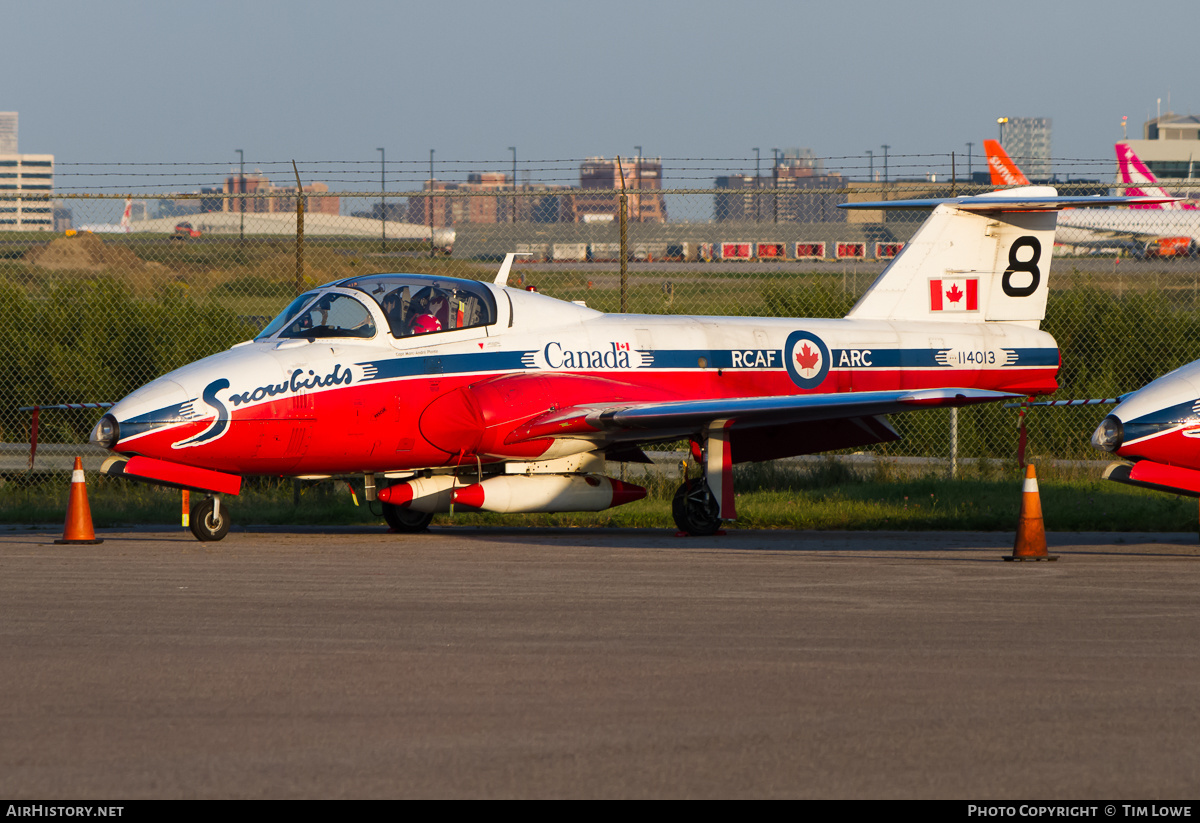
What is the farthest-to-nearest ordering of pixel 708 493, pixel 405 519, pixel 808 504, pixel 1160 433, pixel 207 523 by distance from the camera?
pixel 808 504, pixel 405 519, pixel 708 493, pixel 207 523, pixel 1160 433

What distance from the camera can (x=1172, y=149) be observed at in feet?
374

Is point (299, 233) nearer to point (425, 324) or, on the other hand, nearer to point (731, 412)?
point (425, 324)

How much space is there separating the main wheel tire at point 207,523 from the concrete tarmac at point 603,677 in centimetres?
139

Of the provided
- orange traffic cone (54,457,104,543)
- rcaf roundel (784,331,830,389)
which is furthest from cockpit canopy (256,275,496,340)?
rcaf roundel (784,331,830,389)

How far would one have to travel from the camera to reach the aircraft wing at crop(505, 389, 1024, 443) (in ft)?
42.4

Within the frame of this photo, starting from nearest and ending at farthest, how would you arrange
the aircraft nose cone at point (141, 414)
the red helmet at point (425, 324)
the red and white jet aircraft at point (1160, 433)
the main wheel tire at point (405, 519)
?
the red and white jet aircraft at point (1160, 433) → the aircraft nose cone at point (141, 414) → the red helmet at point (425, 324) → the main wheel tire at point (405, 519)

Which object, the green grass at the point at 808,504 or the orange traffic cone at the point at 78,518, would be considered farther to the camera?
the green grass at the point at 808,504

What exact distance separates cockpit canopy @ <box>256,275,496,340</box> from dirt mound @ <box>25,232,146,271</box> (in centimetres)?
1789

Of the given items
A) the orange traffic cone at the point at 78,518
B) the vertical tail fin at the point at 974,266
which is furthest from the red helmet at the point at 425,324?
the vertical tail fin at the point at 974,266

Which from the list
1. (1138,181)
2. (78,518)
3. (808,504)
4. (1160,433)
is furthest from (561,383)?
(1138,181)

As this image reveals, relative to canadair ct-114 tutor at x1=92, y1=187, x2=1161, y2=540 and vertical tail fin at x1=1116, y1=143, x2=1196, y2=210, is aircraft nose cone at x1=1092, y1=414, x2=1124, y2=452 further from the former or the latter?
vertical tail fin at x1=1116, y1=143, x2=1196, y2=210

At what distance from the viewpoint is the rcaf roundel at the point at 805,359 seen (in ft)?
49.5

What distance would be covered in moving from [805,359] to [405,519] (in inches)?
183

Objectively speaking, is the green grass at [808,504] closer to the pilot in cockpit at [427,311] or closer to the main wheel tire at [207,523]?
the main wheel tire at [207,523]
